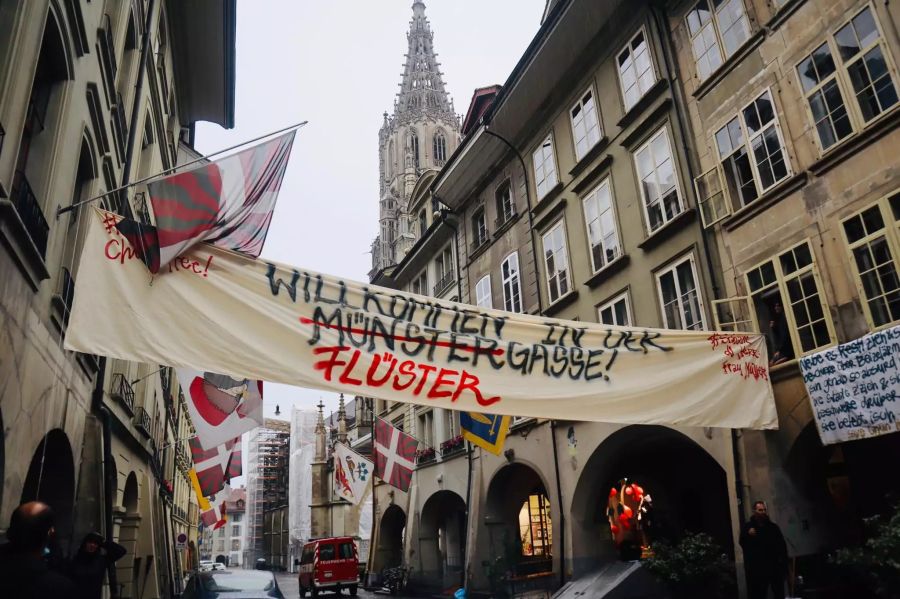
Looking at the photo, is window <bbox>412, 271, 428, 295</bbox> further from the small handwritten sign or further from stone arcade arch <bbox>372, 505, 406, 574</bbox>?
the small handwritten sign

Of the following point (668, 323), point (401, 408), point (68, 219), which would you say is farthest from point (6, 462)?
point (401, 408)

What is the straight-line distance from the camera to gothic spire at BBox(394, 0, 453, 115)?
3944 inches

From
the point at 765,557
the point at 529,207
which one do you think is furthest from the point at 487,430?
the point at 529,207

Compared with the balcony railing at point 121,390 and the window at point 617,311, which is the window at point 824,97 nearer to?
the window at point 617,311

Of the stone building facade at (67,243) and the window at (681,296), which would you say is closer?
the stone building facade at (67,243)

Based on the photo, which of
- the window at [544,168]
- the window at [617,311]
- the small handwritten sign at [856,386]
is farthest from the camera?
the window at [544,168]

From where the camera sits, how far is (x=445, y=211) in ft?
86.7

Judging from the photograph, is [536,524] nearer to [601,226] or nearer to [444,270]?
[444,270]

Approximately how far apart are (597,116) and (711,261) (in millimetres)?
6130

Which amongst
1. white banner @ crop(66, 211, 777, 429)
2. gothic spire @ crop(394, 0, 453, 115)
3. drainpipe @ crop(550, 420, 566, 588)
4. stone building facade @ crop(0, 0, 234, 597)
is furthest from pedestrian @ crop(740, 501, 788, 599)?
gothic spire @ crop(394, 0, 453, 115)

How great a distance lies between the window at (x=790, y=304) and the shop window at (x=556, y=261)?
264 inches

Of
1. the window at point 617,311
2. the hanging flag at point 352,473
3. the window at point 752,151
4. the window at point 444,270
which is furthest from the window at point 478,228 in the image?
the window at point 752,151

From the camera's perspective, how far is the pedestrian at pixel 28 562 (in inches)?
135

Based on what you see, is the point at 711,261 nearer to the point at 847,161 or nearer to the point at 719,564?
the point at 847,161
